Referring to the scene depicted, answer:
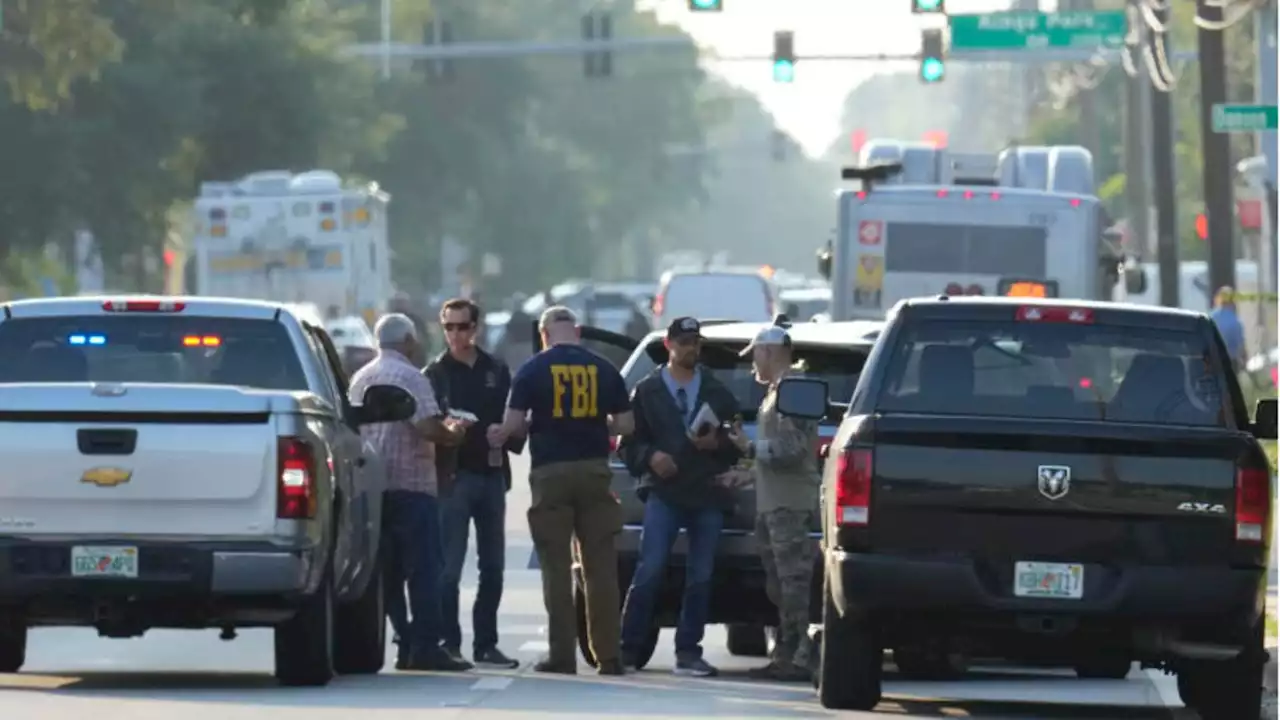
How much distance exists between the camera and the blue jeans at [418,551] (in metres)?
16.8

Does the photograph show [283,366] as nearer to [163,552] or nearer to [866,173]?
[163,552]

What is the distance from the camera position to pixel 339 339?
43.1 m

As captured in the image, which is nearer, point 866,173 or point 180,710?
point 180,710

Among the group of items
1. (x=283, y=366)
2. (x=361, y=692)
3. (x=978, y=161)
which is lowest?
(x=361, y=692)

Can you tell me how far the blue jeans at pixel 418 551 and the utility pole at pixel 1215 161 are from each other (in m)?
17.0

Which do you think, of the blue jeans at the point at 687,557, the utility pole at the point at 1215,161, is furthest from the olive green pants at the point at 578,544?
the utility pole at the point at 1215,161

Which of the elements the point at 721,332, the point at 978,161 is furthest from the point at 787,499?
the point at 978,161

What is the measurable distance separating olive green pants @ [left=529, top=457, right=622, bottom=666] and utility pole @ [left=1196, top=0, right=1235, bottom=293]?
16.9 meters

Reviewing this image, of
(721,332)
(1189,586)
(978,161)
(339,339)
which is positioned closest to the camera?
(1189,586)

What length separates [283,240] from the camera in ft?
157

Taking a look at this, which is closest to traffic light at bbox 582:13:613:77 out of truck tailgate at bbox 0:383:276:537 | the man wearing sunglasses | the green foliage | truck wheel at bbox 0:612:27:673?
the green foliage

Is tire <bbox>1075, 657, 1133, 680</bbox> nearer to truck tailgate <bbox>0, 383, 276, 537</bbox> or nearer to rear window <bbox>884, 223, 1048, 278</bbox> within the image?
truck tailgate <bbox>0, 383, 276, 537</bbox>

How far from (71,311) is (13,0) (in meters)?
24.1

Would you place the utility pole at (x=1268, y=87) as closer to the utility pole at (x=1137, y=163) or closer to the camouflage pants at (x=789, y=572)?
the utility pole at (x=1137, y=163)
